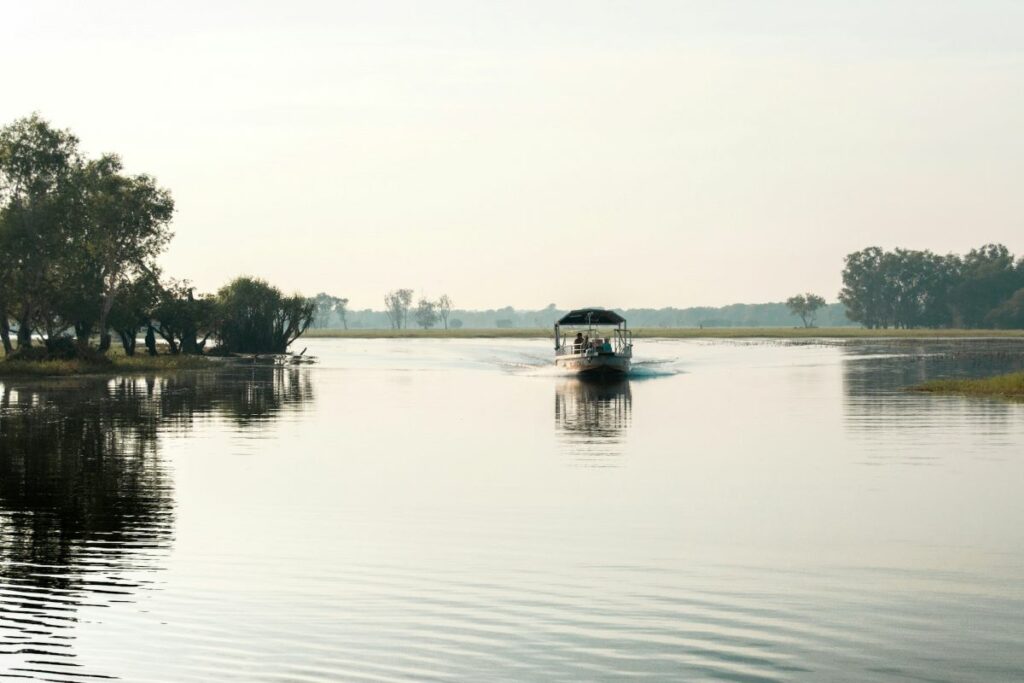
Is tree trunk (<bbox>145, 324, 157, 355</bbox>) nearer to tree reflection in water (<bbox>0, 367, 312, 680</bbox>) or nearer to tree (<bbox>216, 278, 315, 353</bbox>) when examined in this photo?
tree (<bbox>216, 278, 315, 353</bbox>)

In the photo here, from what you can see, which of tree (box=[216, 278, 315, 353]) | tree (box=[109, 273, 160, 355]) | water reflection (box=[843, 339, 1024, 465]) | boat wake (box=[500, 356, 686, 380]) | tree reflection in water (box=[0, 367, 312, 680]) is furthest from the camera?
tree (box=[216, 278, 315, 353])

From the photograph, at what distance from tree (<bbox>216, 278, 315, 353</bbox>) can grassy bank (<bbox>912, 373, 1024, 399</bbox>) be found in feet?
269

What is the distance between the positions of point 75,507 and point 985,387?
50.5 metres

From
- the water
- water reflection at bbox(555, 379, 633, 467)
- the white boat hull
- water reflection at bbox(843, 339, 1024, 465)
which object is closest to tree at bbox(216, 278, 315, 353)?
the white boat hull

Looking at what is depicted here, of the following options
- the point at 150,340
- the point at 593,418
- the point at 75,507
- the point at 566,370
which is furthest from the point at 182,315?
the point at 75,507

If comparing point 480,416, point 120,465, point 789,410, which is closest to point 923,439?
point 789,410

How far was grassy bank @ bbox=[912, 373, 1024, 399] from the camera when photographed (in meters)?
64.8

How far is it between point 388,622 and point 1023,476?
2055 centimetres

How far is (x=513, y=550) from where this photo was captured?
2238 cm

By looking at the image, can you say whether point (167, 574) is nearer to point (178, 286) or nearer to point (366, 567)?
point (366, 567)

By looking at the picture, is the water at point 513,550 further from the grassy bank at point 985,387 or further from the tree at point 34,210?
the tree at point 34,210

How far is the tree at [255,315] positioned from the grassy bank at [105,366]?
17637mm

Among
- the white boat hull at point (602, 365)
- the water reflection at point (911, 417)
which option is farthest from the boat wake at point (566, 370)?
the water reflection at point (911, 417)

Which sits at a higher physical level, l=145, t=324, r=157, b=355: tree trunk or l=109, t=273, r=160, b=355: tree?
l=109, t=273, r=160, b=355: tree
